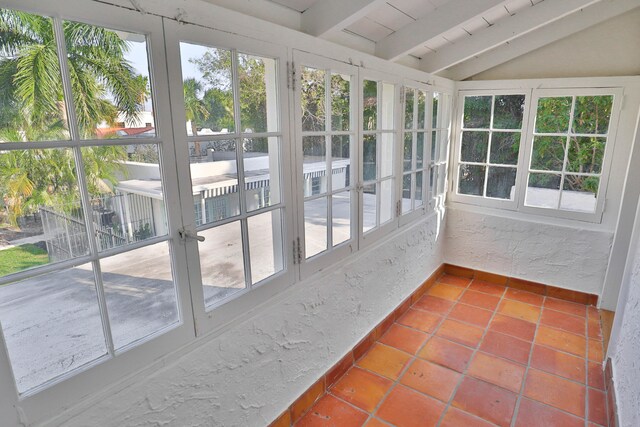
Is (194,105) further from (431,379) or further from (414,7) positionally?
(431,379)

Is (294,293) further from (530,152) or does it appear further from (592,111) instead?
(592,111)

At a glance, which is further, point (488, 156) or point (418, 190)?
point (488, 156)

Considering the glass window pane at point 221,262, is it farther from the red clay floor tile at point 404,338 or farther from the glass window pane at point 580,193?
the glass window pane at point 580,193

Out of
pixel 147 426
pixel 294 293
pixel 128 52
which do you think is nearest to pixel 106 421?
pixel 147 426

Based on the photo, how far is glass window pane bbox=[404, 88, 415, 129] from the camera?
2479mm

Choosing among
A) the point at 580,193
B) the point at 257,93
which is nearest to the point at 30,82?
the point at 257,93

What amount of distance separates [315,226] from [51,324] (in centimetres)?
117

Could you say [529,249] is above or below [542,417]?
above

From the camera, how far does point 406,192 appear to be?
2699 millimetres

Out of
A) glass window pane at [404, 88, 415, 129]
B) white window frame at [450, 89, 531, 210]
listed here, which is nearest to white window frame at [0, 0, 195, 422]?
glass window pane at [404, 88, 415, 129]

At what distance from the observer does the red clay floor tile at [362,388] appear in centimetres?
204

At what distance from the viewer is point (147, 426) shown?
1211 mm

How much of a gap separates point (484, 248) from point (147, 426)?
3097 millimetres

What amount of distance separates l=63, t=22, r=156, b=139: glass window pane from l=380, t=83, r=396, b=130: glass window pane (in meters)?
1.52
